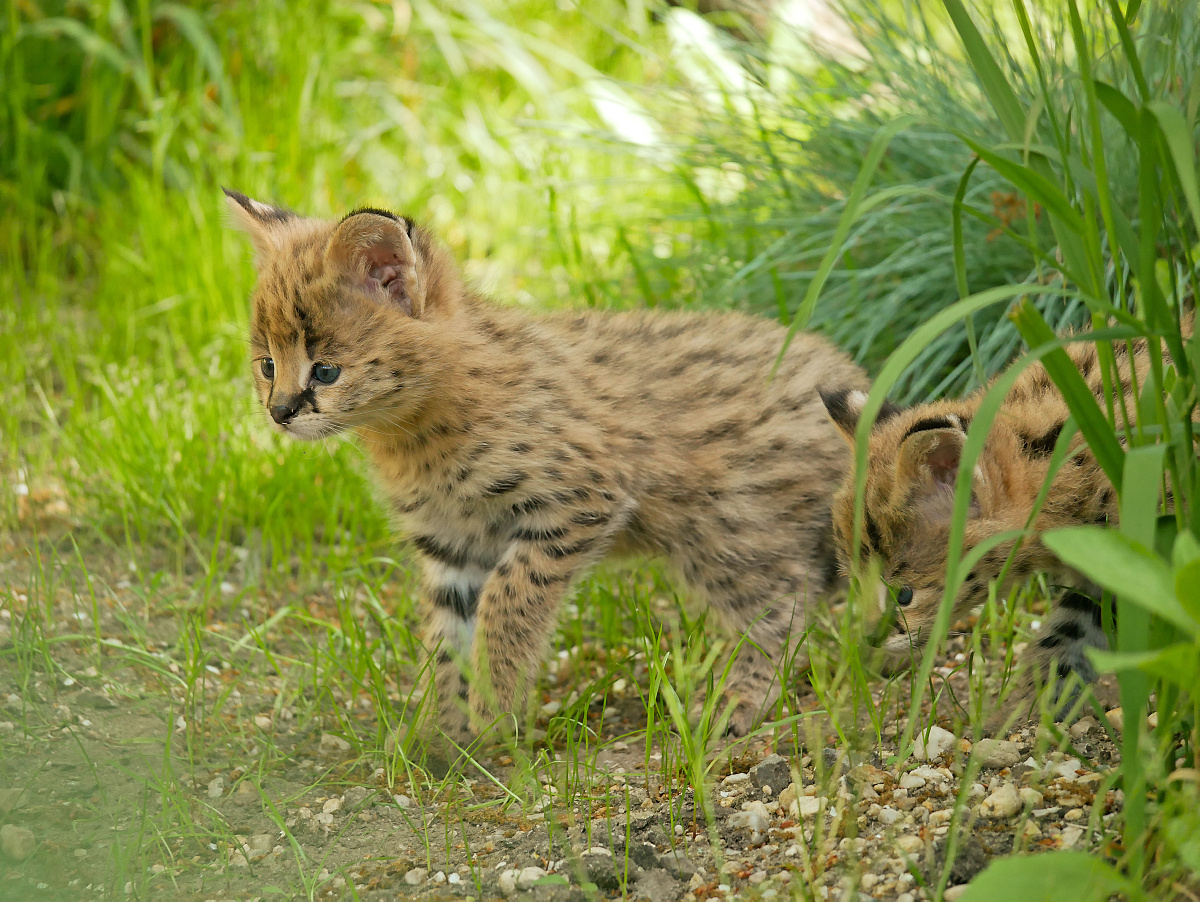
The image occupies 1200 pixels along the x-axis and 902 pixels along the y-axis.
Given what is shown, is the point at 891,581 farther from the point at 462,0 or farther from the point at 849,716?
the point at 462,0

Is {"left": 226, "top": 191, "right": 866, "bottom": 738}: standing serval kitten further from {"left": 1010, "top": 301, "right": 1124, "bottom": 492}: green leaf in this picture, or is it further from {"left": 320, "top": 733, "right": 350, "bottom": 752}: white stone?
{"left": 1010, "top": 301, "right": 1124, "bottom": 492}: green leaf

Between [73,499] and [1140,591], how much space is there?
3.99 meters

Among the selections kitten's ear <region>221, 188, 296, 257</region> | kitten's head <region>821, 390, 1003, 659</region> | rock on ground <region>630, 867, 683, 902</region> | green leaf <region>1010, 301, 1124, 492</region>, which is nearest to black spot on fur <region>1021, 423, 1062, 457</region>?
kitten's head <region>821, 390, 1003, 659</region>

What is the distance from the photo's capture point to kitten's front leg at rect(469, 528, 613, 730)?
346 cm

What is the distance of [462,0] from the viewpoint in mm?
8055

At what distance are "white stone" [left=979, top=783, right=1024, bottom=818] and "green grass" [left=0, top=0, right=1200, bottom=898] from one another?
6 centimetres

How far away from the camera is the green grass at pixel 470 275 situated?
2.82m

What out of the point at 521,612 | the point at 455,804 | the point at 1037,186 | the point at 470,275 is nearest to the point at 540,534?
the point at 521,612

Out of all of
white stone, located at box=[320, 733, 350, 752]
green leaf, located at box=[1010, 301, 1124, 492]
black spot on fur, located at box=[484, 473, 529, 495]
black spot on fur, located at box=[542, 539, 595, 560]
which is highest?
green leaf, located at box=[1010, 301, 1124, 492]

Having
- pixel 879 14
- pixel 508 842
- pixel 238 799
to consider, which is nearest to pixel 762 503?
pixel 508 842

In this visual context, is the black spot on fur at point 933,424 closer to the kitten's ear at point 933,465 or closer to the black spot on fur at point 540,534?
the kitten's ear at point 933,465

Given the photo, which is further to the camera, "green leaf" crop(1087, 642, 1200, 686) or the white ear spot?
the white ear spot

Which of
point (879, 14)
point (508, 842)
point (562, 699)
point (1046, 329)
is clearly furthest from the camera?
point (879, 14)

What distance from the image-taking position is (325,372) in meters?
3.37
